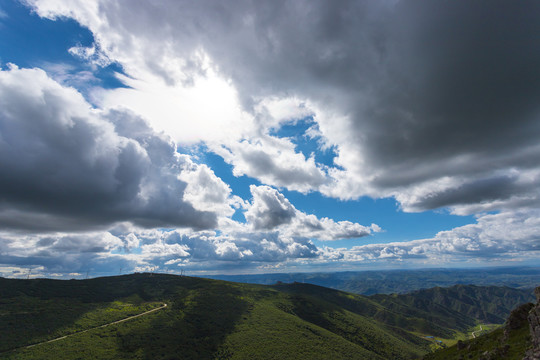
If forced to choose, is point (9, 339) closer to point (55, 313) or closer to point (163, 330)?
point (55, 313)

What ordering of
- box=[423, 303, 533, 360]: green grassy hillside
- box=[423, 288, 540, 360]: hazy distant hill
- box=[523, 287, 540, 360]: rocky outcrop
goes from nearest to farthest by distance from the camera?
box=[523, 287, 540, 360]: rocky outcrop < box=[423, 288, 540, 360]: hazy distant hill < box=[423, 303, 533, 360]: green grassy hillside

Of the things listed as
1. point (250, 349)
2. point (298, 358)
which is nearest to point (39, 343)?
point (250, 349)

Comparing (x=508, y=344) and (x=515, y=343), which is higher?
(x=508, y=344)

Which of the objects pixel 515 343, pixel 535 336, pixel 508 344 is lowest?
pixel 515 343

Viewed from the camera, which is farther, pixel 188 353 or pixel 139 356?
pixel 188 353

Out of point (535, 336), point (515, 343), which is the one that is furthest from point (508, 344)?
point (535, 336)

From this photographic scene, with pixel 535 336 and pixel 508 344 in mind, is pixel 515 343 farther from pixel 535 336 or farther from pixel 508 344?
pixel 535 336

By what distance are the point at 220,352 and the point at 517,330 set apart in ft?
599

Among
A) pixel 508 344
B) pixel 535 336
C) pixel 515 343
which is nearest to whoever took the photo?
pixel 535 336

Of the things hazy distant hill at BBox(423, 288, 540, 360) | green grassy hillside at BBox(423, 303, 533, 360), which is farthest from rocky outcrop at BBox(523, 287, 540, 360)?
green grassy hillside at BBox(423, 303, 533, 360)

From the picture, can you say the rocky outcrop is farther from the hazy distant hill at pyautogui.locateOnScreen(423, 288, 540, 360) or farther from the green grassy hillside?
the green grassy hillside

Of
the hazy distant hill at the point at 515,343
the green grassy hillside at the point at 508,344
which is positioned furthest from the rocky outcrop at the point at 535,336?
the green grassy hillside at the point at 508,344

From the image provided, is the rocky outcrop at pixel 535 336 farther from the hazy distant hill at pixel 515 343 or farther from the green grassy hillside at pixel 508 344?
the green grassy hillside at pixel 508 344

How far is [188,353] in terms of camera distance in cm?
17850
